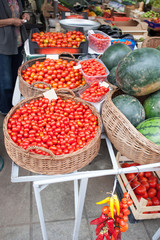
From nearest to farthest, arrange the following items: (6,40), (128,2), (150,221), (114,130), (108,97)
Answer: (114,130)
(108,97)
(150,221)
(6,40)
(128,2)

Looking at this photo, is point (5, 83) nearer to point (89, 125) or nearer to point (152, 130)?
point (89, 125)

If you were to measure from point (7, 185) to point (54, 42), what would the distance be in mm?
1936

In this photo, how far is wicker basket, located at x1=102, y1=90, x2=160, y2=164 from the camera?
1.22 meters

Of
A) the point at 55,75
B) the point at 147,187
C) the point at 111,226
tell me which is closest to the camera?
the point at 111,226

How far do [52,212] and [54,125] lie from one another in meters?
1.07

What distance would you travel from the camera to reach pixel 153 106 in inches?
60.7

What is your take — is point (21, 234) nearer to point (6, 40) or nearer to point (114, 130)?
point (114, 130)

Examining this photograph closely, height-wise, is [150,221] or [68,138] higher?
[68,138]

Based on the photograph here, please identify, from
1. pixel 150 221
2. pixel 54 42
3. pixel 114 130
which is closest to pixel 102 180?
pixel 150 221

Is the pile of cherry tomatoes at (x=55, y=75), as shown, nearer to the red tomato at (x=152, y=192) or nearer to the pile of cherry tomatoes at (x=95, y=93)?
the pile of cherry tomatoes at (x=95, y=93)

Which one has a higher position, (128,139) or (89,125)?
(128,139)

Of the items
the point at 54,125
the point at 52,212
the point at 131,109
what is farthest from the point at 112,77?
the point at 52,212

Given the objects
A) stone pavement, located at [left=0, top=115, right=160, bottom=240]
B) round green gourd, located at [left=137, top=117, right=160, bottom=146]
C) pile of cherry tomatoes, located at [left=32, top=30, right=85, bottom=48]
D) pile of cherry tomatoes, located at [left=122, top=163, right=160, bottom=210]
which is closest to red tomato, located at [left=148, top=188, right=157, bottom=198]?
pile of cherry tomatoes, located at [left=122, top=163, right=160, bottom=210]

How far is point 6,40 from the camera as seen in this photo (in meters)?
2.67
